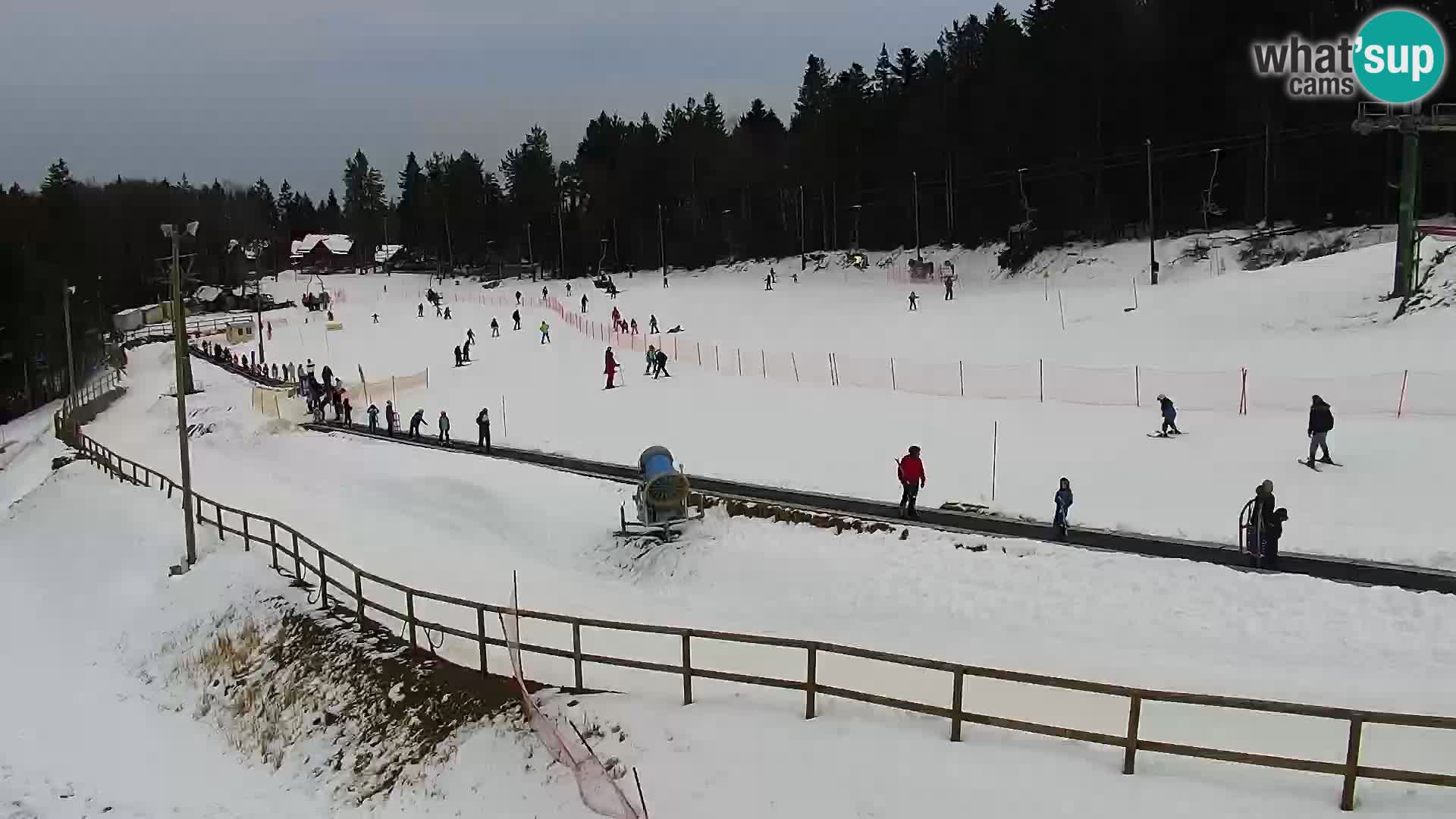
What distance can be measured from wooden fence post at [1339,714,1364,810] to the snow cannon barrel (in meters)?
14.8

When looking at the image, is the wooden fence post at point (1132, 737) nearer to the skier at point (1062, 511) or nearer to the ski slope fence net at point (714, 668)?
the ski slope fence net at point (714, 668)

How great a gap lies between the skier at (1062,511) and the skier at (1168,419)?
6812 millimetres

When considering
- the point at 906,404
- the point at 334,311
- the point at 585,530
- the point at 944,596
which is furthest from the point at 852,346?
the point at 334,311

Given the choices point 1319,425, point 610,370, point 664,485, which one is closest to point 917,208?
point 610,370

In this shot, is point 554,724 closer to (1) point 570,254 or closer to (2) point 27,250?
(2) point 27,250

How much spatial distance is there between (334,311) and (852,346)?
62.3m

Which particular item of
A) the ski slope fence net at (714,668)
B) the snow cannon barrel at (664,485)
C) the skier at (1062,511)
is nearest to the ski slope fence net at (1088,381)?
the skier at (1062,511)

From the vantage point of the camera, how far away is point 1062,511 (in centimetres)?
1816

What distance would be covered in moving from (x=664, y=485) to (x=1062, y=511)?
8.39 metres

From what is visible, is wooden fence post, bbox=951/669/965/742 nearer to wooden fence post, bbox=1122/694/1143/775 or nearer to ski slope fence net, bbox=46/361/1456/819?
ski slope fence net, bbox=46/361/1456/819

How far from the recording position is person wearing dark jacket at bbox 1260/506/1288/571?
627 inches

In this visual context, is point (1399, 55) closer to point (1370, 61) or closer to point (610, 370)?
point (1370, 61)

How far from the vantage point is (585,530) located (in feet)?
75.9

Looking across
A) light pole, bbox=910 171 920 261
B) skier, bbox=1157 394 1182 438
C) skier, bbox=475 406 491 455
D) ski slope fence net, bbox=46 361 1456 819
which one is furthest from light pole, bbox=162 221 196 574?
light pole, bbox=910 171 920 261
